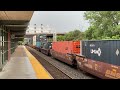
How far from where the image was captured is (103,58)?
14.4 metres

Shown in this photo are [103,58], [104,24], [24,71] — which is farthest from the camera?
[104,24]

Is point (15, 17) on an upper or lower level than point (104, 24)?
lower

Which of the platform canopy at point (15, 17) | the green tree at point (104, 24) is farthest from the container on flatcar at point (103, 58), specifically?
the green tree at point (104, 24)

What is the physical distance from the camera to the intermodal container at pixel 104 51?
12.4 meters

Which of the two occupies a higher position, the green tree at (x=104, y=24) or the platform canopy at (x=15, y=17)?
the green tree at (x=104, y=24)

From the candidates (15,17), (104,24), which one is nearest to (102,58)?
(15,17)

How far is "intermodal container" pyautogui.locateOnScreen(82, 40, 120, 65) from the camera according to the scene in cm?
1243

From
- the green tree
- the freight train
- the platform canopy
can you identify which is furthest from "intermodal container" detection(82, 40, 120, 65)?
the green tree

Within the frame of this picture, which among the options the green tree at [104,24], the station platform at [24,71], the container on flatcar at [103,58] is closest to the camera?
the container on flatcar at [103,58]

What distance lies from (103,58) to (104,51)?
38 centimetres

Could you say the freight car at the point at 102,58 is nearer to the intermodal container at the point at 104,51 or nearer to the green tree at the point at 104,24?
the intermodal container at the point at 104,51

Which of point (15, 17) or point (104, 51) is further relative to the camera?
point (15, 17)

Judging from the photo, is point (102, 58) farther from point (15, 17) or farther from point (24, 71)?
point (15, 17)

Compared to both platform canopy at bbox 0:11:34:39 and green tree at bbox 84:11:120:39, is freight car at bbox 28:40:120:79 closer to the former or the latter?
platform canopy at bbox 0:11:34:39
